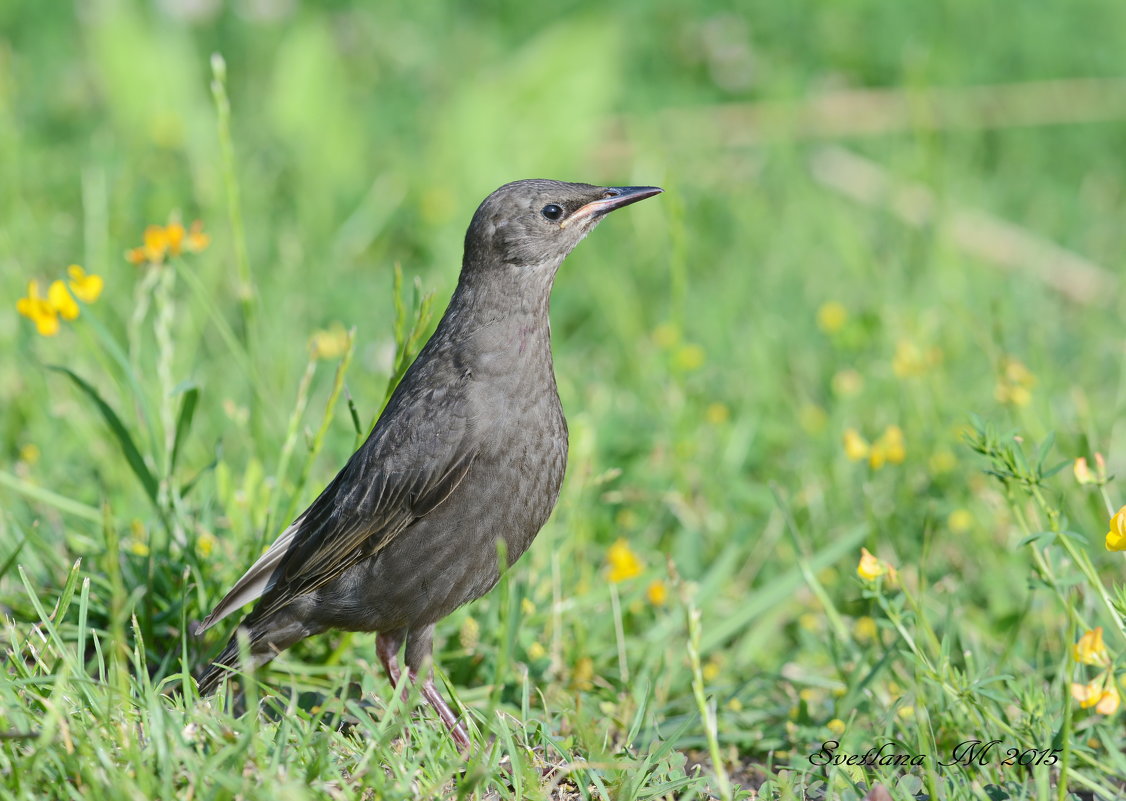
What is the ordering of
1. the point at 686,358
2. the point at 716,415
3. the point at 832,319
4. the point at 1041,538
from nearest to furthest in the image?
1. the point at 1041,538
2. the point at 686,358
3. the point at 716,415
4. the point at 832,319

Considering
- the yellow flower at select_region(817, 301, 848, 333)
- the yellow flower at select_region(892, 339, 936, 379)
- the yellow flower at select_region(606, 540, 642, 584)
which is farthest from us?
the yellow flower at select_region(817, 301, 848, 333)

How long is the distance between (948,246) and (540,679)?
3314 mm

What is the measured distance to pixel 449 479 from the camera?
3.28m

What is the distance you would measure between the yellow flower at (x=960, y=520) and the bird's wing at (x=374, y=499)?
78.3 inches

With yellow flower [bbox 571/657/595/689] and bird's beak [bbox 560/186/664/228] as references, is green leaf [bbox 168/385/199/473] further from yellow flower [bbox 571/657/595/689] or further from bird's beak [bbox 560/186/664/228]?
yellow flower [bbox 571/657/595/689]

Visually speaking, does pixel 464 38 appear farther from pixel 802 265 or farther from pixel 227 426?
pixel 227 426

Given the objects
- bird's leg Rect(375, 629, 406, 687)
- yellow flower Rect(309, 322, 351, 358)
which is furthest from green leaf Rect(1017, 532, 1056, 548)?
yellow flower Rect(309, 322, 351, 358)

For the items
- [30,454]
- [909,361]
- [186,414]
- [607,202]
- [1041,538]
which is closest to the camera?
[1041,538]

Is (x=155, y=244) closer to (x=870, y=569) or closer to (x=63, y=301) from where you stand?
(x=63, y=301)

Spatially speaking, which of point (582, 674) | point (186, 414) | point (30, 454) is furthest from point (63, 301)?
point (582, 674)

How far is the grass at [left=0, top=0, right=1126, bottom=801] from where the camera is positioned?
2906 millimetres

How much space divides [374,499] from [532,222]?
2.83 ft

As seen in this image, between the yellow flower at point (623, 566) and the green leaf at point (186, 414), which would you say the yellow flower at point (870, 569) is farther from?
the green leaf at point (186, 414)

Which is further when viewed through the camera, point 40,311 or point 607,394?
point 607,394
